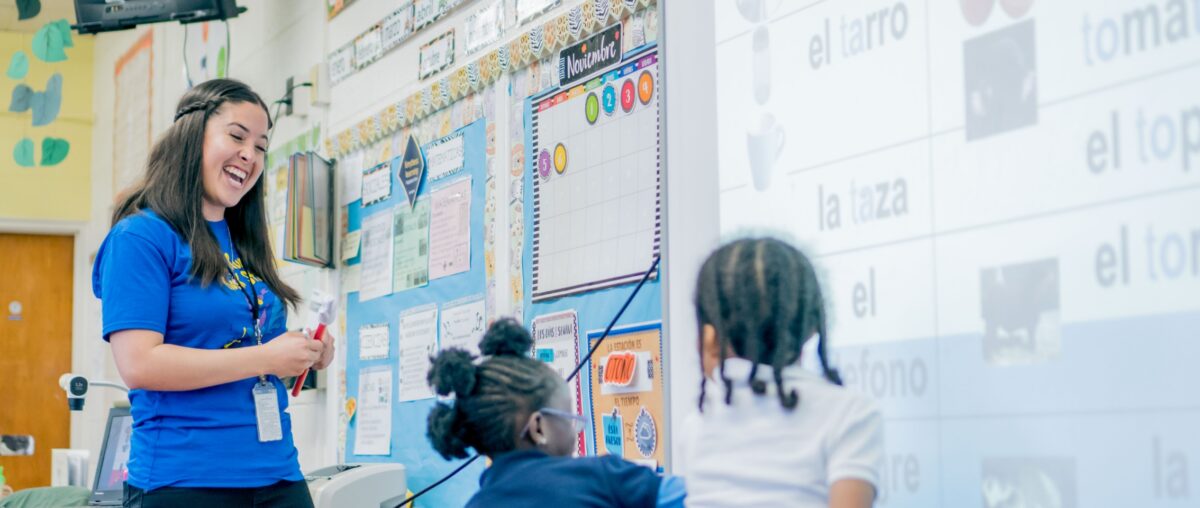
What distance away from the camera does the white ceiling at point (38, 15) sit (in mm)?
5191

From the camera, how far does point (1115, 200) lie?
1048 mm

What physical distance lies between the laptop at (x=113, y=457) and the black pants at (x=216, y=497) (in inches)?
63.9

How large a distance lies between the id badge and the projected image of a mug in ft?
2.31

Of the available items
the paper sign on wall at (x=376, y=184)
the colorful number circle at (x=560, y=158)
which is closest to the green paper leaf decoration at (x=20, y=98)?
the paper sign on wall at (x=376, y=184)

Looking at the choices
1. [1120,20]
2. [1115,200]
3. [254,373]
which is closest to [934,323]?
[1115,200]

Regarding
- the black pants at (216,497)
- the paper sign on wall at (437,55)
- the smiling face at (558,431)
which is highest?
the paper sign on wall at (437,55)

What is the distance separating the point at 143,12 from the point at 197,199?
2.46 metres

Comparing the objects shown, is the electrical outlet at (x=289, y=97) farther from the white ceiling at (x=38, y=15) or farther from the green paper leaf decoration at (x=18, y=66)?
the white ceiling at (x=38, y=15)

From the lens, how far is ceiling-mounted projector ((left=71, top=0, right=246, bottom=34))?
3.71 meters

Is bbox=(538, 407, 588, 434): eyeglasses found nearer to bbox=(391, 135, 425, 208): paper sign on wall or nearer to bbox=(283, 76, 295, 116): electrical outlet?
bbox=(391, 135, 425, 208): paper sign on wall

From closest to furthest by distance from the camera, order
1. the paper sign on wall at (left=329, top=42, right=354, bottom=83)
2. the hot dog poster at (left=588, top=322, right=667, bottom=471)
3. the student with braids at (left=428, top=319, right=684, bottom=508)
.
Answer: the student with braids at (left=428, top=319, right=684, bottom=508) → the hot dog poster at (left=588, top=322, right=667, bottom=471) → the paper sign on wall at (left=329, top=42, right=354, bottom=83)

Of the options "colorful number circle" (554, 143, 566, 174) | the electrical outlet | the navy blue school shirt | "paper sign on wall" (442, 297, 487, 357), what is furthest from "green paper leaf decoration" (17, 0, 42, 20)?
the navy blue school shirt

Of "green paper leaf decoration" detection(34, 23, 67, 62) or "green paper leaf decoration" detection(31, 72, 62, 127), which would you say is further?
"green paper leaf decoration" detection(31, 72, 62, 127)

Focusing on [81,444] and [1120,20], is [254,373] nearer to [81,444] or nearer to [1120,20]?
[1120,20]
